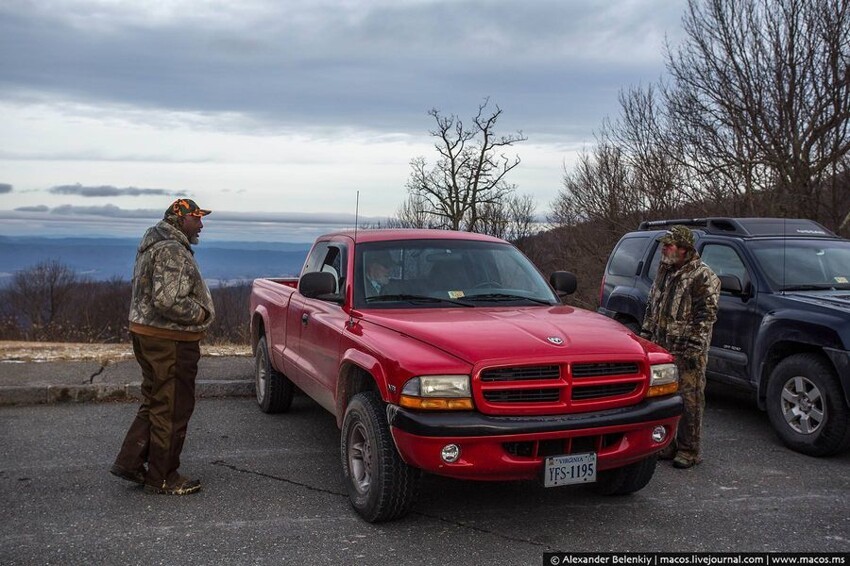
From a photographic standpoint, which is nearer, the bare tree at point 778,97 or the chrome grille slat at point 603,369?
the chrome grille slat at point 603,369

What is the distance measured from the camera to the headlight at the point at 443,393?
4168 millimetres

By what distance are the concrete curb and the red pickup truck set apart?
9.74 ft

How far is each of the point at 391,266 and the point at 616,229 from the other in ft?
91.2

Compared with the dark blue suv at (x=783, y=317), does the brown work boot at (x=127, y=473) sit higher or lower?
lower

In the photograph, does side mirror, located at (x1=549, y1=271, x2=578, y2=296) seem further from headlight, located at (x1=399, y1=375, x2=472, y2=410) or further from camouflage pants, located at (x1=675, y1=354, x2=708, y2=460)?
headlight, located at (x1=399, y1=375, x2=472, y2=410)

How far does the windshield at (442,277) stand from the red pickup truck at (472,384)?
13 mm

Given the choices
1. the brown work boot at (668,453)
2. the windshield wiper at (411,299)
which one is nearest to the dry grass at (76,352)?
the windshield wiper at (411,299)

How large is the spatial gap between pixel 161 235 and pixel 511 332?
2411 millimetres

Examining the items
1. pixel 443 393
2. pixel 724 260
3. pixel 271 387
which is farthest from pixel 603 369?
pixel 271 387

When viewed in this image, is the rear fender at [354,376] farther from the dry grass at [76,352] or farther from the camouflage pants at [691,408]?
the dry grass at [76,352]

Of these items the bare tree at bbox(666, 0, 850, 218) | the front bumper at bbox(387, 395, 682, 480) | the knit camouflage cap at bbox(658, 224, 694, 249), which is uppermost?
the bare tree at bbox(666, 0, 850, 218)

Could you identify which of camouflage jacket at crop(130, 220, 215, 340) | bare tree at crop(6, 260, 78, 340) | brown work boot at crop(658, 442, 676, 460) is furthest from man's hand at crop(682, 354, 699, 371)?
bare tree at crop(6, 260, 78, 340)

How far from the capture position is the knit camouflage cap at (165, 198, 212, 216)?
528cm

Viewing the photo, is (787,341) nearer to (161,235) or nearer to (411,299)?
(411,299)
